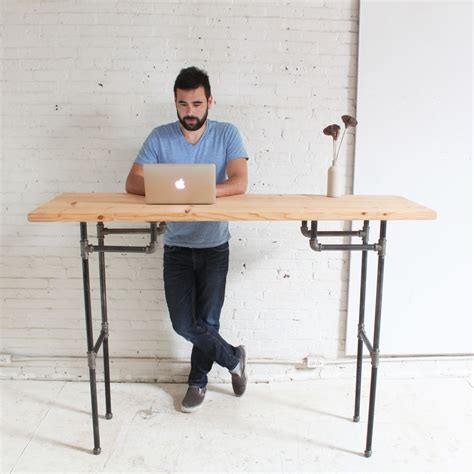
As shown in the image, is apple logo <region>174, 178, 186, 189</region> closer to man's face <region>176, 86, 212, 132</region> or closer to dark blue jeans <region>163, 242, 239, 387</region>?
man's face <region>176, 86, 212, 132</region>

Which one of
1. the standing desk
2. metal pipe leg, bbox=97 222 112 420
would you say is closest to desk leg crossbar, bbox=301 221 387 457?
the standing desk

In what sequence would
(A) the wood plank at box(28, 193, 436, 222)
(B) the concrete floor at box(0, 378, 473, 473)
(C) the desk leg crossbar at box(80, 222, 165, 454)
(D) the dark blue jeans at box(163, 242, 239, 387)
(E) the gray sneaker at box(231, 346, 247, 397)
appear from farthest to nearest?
1. (E) the gray sneaker at box(231, 346, 247, 397)
2. (D) the dark blue jeans at box(163, 242, 239, 387)
3. (B) the concrete floor at box(0, 378, 473, 473)
4. (C) the desk leg crossbar at box(80, 222, 165, 454)
5. (A) the wood plank at box(28, 193, 436, 222)

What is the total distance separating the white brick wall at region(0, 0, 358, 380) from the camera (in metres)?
2.73

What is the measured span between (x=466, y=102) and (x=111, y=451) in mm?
2552

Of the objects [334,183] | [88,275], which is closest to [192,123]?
[334,183]

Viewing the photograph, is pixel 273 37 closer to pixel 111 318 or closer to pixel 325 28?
pixel 325 28

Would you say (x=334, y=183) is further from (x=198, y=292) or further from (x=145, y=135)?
(x=145, y=135)

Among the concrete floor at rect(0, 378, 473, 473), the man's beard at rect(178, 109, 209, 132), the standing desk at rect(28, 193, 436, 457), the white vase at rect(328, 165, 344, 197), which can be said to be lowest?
the concrete floor at rect(0, 378, 473, 473)

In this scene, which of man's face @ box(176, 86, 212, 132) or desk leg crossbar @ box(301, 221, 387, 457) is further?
man's face @ box(176, 86, 212, 132)

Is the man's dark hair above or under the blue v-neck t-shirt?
above

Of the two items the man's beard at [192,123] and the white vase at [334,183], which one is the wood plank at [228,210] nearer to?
the white vase at [334,183]

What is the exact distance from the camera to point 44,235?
9.68 ft

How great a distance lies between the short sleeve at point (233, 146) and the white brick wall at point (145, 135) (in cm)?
31

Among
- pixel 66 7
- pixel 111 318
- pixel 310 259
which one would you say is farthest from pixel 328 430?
pixel 66 7
